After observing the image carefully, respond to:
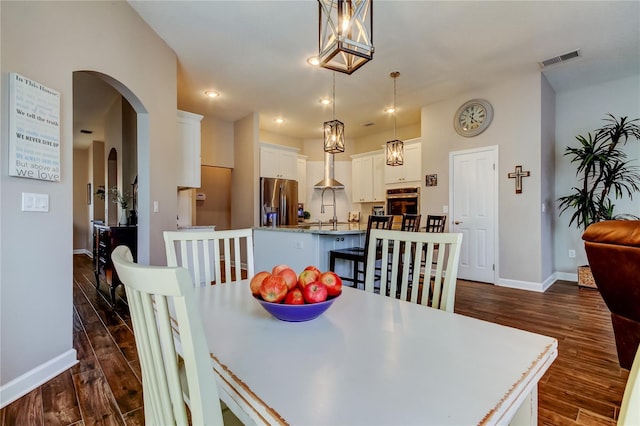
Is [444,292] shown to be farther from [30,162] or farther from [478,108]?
[478,108]

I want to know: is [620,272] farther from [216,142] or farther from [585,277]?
[216,142]

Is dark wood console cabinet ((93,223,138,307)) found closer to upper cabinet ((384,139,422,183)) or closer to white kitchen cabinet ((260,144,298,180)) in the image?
white kitchen cabinet ((260,144,298,180))

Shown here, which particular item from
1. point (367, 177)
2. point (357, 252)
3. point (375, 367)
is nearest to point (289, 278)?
point (375, 367)

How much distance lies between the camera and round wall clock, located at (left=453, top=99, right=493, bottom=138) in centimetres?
435

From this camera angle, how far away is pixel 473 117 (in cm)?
450

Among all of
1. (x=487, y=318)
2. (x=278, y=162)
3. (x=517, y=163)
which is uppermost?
(x=278, y=162)

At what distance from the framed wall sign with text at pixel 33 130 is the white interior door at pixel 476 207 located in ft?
14.7

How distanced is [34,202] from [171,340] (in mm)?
1940

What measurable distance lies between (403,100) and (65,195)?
445 cm

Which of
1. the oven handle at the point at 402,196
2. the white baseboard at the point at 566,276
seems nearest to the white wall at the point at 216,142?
the oven handle at the point at 402,196

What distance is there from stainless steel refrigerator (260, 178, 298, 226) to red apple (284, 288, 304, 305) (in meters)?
4.57

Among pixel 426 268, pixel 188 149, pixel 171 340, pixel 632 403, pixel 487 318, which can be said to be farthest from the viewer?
pixel 188 149

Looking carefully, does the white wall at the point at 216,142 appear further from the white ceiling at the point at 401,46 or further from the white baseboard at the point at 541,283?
the white baseboard at the point at 541,283

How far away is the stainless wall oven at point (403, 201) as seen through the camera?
5.48 metres
